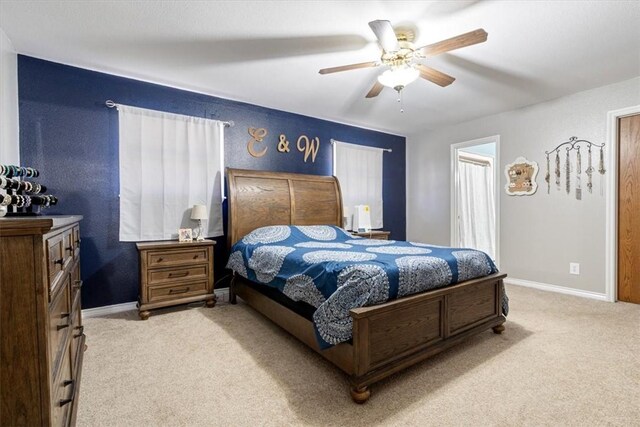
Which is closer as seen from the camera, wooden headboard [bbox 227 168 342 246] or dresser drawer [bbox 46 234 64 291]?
dresser drawer [bbox 46 234 64 291]

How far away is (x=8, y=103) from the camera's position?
255 centimetres

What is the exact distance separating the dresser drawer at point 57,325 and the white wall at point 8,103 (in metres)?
1.78

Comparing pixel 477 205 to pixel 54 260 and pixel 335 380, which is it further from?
pixel 54 260

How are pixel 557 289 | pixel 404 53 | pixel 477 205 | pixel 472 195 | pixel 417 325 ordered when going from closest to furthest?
pixel 417 325
pixel 404 53
pixel 557 289
pixel 472 195
pixel 477 205

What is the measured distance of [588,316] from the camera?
2.95 metres

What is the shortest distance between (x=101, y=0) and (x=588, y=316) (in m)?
4.81

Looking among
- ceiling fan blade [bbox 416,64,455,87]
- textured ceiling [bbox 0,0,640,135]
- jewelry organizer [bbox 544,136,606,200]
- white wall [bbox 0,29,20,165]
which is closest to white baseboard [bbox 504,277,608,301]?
jewelry organizer [bbox 544,136,606,200]

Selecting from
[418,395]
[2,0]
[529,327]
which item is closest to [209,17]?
[2,0]

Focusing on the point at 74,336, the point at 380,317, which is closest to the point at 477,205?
the point at 380,317

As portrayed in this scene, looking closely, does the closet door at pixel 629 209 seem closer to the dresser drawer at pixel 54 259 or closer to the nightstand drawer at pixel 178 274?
the nightstand drawer at pixel 178 274

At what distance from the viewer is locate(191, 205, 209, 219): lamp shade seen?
337cm

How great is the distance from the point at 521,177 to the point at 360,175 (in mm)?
2265

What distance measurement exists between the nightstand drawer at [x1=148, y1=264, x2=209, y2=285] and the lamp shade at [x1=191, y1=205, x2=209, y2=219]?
0.54 m

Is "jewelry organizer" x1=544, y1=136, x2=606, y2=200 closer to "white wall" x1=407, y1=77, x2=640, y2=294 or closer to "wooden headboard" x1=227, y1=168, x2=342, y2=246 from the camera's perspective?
"white wall" x1=407, y1=77, x2=640, y2=294
